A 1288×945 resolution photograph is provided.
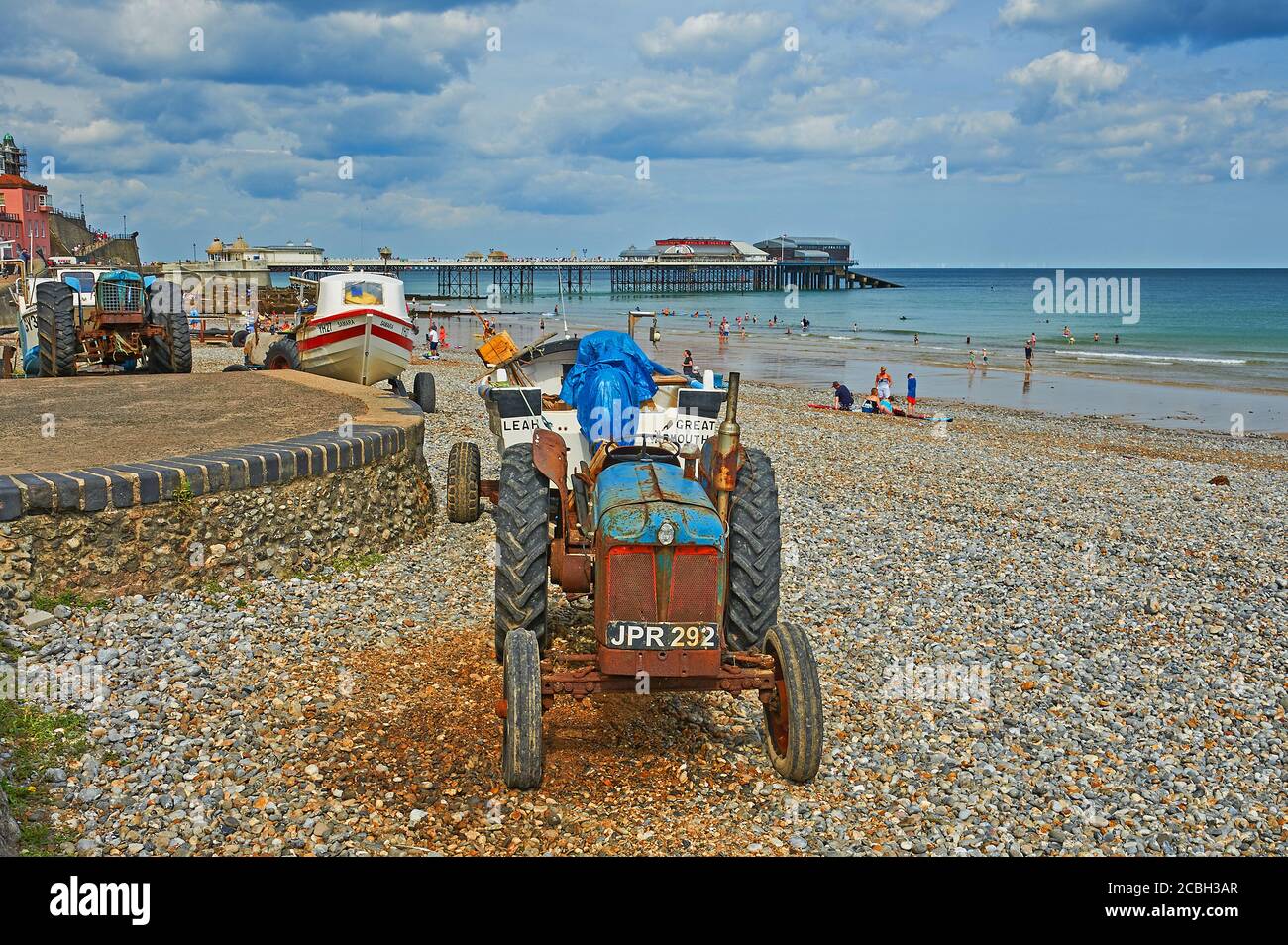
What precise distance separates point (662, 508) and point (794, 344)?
56816 millimetres

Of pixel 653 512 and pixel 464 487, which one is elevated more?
pixel 653 512

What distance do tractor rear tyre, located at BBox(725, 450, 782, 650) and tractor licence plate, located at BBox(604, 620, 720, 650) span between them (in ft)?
2.61

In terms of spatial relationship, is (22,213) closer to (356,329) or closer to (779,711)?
(356,329)

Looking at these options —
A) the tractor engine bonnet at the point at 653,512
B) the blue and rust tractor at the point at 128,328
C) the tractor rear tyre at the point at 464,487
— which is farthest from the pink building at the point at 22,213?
the tractor engine bonnet at the point at 653,512

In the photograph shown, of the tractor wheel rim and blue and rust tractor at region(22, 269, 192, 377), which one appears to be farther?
blue and rust tractor at region(22, 269, 192, 377)

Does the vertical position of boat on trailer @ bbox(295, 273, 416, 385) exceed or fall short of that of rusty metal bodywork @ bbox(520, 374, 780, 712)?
it exceeds it

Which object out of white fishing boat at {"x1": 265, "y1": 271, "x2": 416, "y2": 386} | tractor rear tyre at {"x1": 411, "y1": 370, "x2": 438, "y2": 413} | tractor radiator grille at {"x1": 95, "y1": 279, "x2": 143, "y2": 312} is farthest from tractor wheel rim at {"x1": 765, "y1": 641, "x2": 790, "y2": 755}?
tractor radiator grille at {"x1": 95, "y1": 279, "x2": 143, "y2": 312}

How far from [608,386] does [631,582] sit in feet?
8.13

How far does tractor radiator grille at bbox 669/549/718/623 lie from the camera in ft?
17.9

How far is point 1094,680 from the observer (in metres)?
7.80

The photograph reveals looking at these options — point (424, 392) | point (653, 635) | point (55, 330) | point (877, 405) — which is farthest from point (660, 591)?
point (877, 405)

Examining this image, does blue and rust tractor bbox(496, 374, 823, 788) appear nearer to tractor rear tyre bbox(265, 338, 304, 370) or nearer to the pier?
tractor rear tyre bbox(265, 338, 304, 370)

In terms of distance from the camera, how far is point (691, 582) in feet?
18.0
